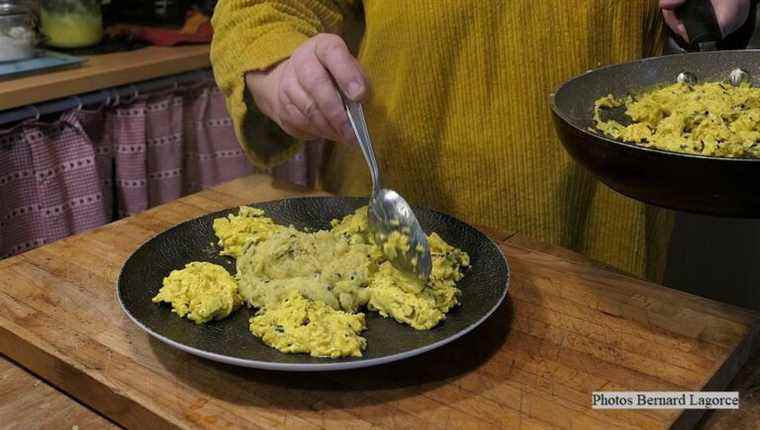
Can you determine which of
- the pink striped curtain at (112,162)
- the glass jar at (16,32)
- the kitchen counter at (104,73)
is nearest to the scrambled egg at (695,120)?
the pink striped curtain at (112,162)

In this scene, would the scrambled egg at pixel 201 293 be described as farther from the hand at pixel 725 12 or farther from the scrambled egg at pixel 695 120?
the hand at pixel 725 12

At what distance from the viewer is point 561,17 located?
3.70 ft

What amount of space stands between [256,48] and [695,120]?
1.90 feet

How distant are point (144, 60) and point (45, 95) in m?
0.33

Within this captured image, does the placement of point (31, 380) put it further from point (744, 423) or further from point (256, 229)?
point (744, 423)

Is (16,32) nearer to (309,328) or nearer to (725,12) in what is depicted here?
(309,328)

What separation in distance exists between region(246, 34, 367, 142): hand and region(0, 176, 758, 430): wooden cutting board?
0.30 m

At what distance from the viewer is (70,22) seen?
217 cm

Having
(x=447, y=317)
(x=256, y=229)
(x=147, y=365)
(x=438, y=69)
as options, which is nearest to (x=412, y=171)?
(x=438, y=69)

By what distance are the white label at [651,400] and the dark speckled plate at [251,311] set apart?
0.14m

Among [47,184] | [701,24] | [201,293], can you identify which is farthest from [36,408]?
[47,184]

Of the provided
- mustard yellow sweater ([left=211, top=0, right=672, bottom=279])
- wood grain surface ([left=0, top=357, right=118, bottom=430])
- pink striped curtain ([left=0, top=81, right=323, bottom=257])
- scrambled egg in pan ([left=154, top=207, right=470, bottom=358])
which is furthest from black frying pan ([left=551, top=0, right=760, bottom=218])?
pink striped curtain ([left=0, top=81, right=323, bottom=257])

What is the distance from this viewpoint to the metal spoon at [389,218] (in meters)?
0.91

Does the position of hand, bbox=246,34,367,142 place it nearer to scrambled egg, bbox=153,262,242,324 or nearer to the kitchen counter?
scrambled egg, bbox=153,262,242,324
